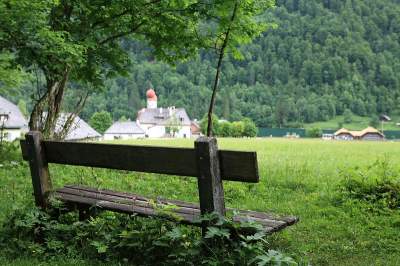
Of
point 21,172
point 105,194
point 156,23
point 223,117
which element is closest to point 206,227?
point 105,194

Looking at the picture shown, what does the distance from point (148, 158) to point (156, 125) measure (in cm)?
14481

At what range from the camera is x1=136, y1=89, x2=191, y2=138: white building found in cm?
14175

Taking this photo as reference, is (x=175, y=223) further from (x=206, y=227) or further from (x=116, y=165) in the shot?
(x=116, y=165)

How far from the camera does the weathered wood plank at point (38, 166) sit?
16.1ft

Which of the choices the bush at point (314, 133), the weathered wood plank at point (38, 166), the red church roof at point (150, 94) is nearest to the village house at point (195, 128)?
the red church roof at point (150, 94)

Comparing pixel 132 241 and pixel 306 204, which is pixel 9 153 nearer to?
pixel 306 204

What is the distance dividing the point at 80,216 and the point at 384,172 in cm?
513

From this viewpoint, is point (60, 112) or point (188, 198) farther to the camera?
point (60, 112)

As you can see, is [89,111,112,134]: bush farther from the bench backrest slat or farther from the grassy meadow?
the bench backrest slat

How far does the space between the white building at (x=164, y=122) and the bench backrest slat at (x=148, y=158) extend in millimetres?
132811

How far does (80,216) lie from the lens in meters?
5.10

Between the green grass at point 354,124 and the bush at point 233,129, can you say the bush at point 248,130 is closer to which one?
the bush at point 233,129

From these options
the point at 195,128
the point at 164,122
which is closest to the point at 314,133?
the point at 195,128

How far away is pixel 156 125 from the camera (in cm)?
14838
